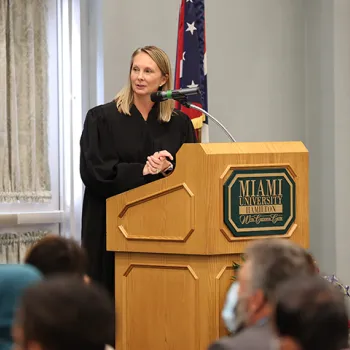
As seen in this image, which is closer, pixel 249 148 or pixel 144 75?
pixel 249 148

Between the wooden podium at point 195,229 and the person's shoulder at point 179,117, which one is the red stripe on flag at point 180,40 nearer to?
the person's shoulder at point 179,117

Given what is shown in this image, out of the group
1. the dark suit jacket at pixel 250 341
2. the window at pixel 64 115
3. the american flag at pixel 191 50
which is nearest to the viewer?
the dark suit jacket at pixel 250 341

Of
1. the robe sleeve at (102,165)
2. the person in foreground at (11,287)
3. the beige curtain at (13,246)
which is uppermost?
the robe sleeve at (102,165)

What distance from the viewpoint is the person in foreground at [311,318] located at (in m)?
1.79

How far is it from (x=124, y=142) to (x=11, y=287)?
234 centimetres

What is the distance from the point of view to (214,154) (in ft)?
13.0

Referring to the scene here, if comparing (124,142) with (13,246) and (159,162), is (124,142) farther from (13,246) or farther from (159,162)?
(13,246)

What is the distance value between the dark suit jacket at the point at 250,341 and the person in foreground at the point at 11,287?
0.66m

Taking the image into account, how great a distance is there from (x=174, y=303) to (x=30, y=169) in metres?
2.48

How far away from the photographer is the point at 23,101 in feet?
20.1

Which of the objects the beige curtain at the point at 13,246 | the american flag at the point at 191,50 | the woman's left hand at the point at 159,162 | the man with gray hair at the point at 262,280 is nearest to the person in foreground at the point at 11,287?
the man with gray hair at the point at 262,280

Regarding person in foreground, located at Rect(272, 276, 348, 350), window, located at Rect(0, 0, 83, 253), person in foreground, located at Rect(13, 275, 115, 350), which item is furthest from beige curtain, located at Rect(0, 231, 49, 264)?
person in foreground, located at Rect(272, 276, 348, 350)

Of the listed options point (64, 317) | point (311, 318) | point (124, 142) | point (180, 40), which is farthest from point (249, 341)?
point (180, 40)

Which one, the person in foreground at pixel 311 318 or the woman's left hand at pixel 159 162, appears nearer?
the person in foreground at pixel 311 318
